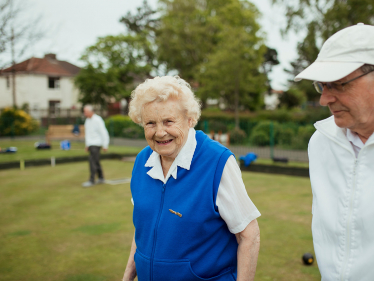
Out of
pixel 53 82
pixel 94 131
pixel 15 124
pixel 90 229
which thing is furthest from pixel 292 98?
pixel 90 229

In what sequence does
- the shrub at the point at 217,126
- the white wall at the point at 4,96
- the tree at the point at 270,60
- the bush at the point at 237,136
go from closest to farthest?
the bush at the point at 237,136 < the shrub at the point at 217,126 < the white wall at the point at 4,96 < the tree at the point at 270,60

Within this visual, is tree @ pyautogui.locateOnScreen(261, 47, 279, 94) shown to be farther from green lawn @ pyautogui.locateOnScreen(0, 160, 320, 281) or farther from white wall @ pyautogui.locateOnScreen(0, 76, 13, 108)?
green lawn @ pyautogui.locateOnScreen(0, 160, 320, 281)

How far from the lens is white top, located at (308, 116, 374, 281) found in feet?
4.99

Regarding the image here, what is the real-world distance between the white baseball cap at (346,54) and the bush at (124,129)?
19.8 meters

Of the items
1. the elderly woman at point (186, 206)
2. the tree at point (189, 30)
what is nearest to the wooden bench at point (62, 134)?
the tree at point (189, 30)

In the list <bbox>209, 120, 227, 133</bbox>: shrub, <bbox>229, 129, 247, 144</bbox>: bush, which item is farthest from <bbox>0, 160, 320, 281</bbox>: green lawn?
<bbox>209, 120, 227, 133</bbox>: shrub

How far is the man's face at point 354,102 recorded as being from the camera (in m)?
1.50

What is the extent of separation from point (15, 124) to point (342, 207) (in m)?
28.1

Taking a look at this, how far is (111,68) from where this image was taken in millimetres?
34656

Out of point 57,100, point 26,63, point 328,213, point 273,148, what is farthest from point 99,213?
point 57,100

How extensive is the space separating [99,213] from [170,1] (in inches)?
1359

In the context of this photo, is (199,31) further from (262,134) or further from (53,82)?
(262,134)

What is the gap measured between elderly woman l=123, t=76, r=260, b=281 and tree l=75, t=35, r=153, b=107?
30.3m

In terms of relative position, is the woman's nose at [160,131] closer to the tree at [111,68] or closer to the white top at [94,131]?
the white top at [94,131]
